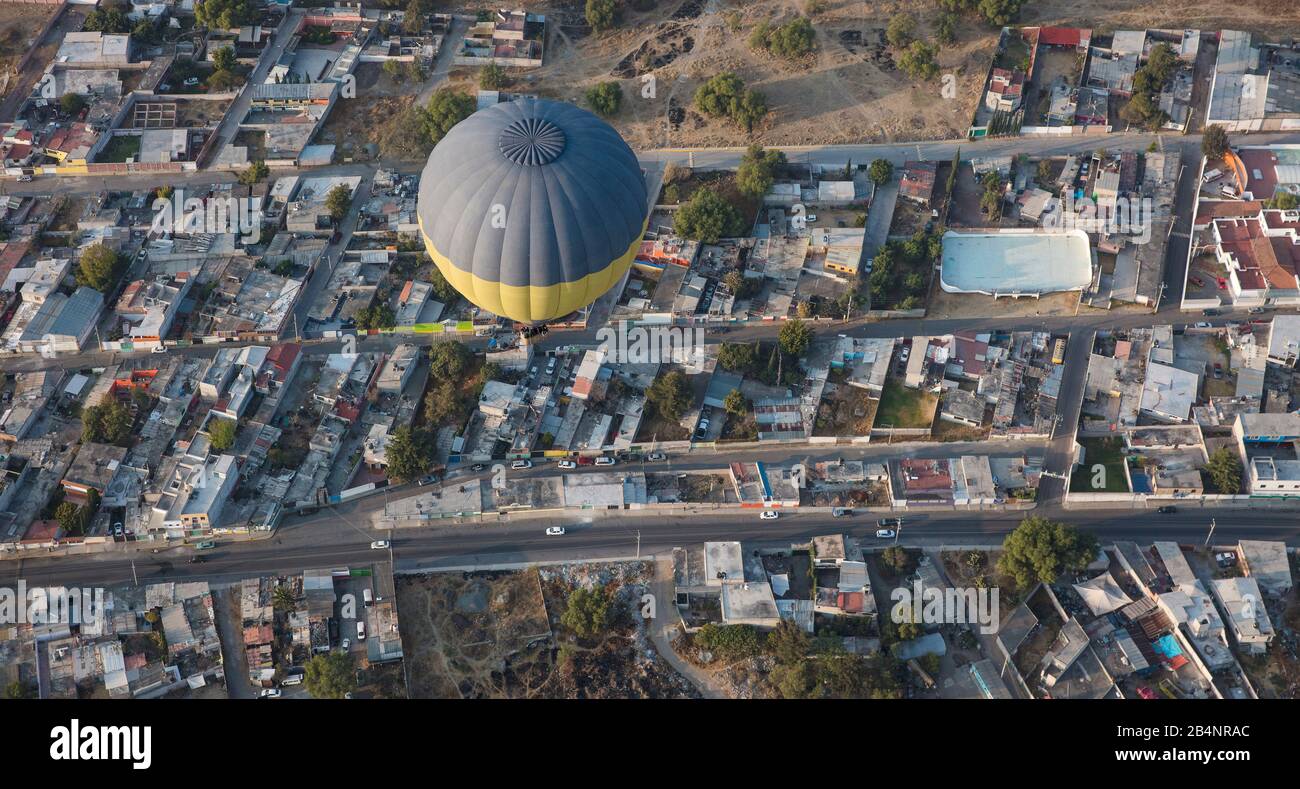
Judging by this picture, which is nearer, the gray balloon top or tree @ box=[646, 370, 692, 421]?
the gray balloon top

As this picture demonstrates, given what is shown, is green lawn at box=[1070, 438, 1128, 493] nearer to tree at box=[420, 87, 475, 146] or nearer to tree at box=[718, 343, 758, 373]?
tree at box=[718, 343, 758, 373]

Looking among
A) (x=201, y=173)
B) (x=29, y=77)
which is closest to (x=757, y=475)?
(x=201, y=173)

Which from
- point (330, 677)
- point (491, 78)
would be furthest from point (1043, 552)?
point (491, 78)

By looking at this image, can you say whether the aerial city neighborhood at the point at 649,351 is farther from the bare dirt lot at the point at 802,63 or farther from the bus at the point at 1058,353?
the bus at the point at 1058,353

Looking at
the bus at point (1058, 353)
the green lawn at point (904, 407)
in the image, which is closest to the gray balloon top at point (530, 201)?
the green lawn at point (904, 407)

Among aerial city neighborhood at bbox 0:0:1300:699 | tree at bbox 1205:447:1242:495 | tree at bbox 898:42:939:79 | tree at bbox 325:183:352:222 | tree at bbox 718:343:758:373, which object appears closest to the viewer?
aerial city neighborhood at bbox 0:0:1300:699

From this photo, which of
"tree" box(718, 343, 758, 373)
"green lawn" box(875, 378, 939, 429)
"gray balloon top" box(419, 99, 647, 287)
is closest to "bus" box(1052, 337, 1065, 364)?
"green lawn" box(875, 378, 939, 429)
